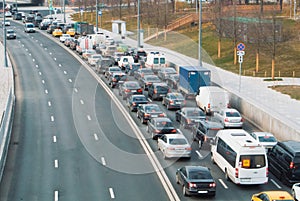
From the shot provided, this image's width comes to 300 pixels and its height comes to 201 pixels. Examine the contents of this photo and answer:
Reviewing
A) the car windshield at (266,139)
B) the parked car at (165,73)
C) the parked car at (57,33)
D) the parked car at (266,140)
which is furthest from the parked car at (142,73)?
the parked car at (57,33)

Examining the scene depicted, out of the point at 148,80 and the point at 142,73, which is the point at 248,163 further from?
the point at 142,73

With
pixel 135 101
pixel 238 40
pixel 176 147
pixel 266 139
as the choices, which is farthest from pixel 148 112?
pixel 238 40

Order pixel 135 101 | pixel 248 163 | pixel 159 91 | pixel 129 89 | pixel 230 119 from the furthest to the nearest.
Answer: pixel 129 89 < pixel 159 91 < pixel 135 101 < pixel 230 119 < pixel 248 163

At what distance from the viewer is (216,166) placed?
31828 millimetres

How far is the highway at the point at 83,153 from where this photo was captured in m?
28.2

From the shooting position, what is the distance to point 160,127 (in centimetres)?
3638

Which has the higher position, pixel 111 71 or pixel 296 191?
pixel 111 71

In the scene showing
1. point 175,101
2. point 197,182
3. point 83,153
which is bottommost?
point 83,153

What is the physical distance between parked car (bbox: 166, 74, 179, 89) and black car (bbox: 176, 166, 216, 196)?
83.5ft

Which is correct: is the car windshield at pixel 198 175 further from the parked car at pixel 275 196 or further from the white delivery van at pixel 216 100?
the white delivery van at pixel 216 100

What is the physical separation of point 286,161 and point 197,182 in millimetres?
5094

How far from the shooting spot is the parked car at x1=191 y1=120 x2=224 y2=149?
34.7 meters

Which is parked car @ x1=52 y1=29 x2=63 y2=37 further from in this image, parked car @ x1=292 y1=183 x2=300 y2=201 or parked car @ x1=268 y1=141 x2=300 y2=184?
parked car @ x1=292 y1=183 x2=300 y2=201

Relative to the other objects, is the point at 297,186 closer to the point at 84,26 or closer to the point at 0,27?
the point at 84,26
